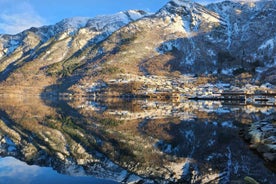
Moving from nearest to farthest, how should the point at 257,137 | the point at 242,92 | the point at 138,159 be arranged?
1. the point at 138,159
2. the point at 257,137
3. the point at 242,92

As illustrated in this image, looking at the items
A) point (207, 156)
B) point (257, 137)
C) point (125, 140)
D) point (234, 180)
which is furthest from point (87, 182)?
point (257, 137)

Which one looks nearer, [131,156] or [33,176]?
[33,176]

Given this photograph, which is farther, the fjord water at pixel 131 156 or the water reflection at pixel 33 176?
the fjord water at pixel 131 156

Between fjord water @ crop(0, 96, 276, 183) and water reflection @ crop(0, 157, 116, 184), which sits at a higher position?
fjord water @ crop(0, 96, 276, 183)

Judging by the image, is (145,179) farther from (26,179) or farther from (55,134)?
(55,134)

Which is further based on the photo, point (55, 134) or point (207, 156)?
point (55, 134)

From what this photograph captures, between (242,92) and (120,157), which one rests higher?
(242,92)

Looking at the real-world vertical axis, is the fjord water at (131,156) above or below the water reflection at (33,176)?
above

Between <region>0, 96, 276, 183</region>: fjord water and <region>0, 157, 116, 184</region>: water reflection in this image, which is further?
<region>0, 96, 276, 183</region>: fjord water

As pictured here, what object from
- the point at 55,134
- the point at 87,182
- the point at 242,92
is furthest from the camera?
the point at 242,92

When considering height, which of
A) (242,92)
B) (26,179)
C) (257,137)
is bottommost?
(26,179)

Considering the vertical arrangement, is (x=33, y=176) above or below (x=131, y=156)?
below
